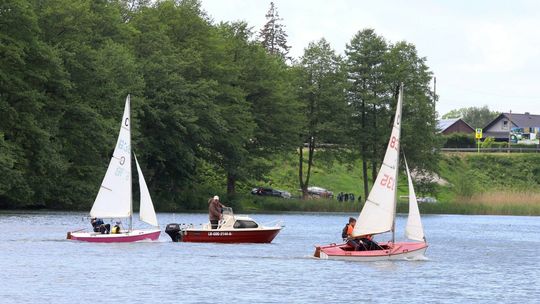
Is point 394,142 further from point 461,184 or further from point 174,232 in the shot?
point 461,184

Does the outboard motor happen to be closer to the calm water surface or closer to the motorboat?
the motorboat

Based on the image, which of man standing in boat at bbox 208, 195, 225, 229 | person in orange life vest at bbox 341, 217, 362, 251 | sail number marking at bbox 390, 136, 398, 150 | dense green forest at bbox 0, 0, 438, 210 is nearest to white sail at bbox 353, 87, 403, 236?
person in orange life vest at bbox 341, 217, 362, 251

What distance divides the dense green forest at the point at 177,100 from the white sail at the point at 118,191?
25.5 meters

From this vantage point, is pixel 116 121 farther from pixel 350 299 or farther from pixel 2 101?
pixel 350 299

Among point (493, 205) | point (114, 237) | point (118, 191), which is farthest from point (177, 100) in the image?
point (114, 237)

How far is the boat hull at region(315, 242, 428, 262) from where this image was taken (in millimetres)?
55297

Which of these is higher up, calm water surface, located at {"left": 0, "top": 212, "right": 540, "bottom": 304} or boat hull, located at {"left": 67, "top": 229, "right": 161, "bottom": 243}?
boat hull, located at {"left": 67, "top": 229, "right": 161, "bottom": 243}

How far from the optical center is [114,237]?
210 ft

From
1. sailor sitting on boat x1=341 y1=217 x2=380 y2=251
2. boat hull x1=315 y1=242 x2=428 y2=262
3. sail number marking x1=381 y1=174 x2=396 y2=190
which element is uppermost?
sail number marking x1=381 y1=174 x2=396 y2=190

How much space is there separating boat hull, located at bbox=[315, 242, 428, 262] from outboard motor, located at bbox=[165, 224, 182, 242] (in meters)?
12.4

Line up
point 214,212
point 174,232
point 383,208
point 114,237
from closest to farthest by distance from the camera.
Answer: point 383,208 → point 114,237 → point 214,212 → point 174,232

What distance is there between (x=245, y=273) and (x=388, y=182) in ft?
26.9

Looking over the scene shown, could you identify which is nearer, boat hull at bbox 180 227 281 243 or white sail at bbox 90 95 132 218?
white sail at bbox 90 95 132 218

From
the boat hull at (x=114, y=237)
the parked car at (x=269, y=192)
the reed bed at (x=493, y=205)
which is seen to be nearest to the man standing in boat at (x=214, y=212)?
the boat hull at (x=114, y=237)
